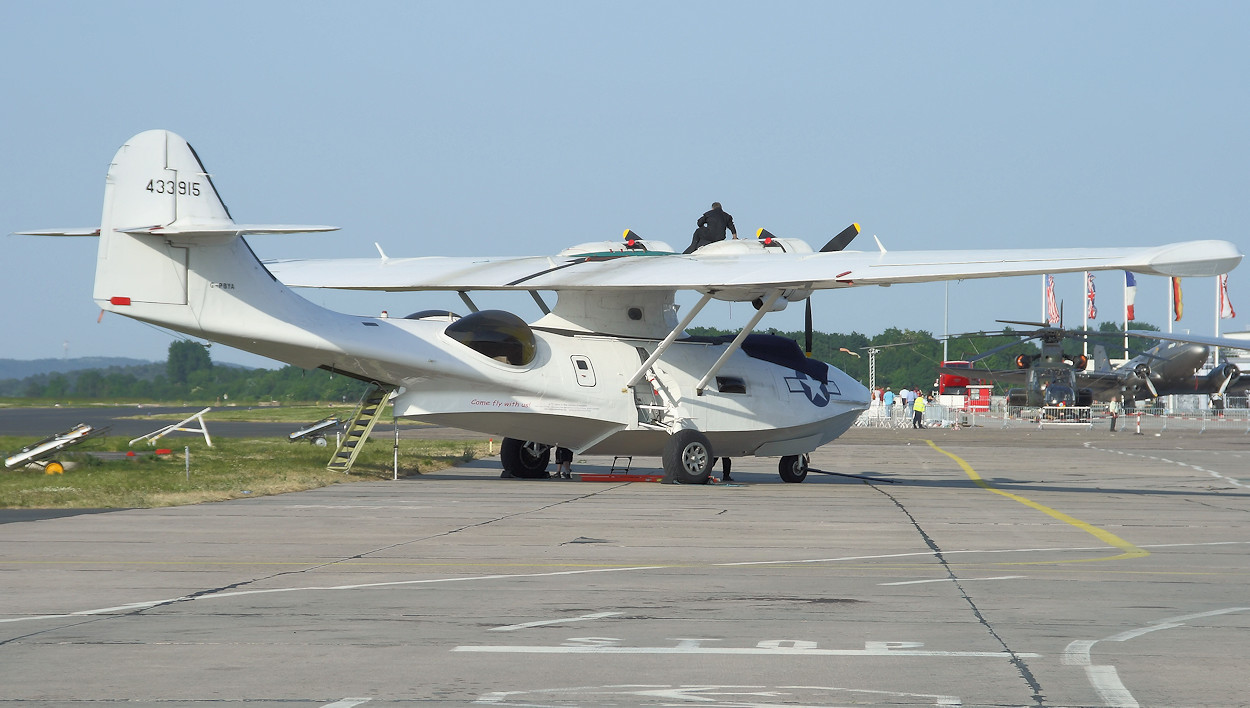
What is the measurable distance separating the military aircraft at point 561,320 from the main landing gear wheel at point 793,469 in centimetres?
4

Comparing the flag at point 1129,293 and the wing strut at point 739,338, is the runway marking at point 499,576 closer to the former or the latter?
the wing strut at point 739,338

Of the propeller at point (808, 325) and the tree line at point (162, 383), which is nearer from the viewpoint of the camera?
the propeller at point (808, 325)

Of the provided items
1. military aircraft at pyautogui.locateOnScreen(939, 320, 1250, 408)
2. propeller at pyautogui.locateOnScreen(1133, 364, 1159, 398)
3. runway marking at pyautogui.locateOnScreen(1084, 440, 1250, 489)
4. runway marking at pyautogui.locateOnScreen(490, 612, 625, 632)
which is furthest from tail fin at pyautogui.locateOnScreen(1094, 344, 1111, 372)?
runway marking at pyautogui.locateOnScreen(490, 612, 625, 632)

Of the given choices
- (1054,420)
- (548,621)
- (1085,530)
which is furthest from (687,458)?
(1054,420)

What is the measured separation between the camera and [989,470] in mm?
27875

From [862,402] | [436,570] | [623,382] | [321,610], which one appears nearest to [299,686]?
[321,610]

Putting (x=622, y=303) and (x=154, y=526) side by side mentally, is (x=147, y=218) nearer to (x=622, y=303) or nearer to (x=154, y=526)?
(x=154, y=526)

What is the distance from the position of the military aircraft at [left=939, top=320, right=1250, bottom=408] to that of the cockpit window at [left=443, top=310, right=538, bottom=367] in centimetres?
4509

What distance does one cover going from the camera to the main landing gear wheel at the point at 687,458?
2127 cm

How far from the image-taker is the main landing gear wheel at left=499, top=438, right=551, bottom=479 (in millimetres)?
23016

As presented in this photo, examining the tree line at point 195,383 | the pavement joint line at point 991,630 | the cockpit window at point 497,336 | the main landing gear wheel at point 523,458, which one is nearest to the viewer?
the pavement joint line at point 991,630

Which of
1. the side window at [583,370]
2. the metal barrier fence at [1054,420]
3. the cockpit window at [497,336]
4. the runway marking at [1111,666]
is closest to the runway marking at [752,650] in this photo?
the runway marking at [1111,666]

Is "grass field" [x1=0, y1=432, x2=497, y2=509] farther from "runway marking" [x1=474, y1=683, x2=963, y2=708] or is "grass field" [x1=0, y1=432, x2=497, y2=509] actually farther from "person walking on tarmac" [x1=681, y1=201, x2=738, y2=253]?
"runway marking" [x1=474, y1=683, x2=963, y2=708]

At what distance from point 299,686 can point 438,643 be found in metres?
1.28
